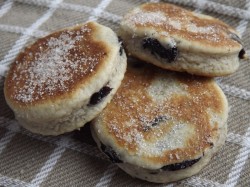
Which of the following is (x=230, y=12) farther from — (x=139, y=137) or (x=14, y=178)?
(x=14, y=178)

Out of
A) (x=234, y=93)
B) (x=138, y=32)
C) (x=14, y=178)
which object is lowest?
(x=14, y=178)

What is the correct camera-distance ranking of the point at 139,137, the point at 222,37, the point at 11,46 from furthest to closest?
the point at 11,46 < the point at 222,37 < the point at 139,137

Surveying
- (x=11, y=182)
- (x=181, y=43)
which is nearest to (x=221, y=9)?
(x=181, y=43)

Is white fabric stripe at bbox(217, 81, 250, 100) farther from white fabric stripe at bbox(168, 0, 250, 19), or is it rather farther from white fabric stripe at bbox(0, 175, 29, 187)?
white fabric stripe at bbox(0, 175, 29, 187)

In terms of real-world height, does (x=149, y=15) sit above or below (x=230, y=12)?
above

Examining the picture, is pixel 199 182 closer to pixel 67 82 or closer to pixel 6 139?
pixel 67 82

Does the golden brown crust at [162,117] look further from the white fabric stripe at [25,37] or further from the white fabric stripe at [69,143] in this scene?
the white fabric stripe at [25,37]

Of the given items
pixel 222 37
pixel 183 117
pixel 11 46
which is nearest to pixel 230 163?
pixel 183 117
